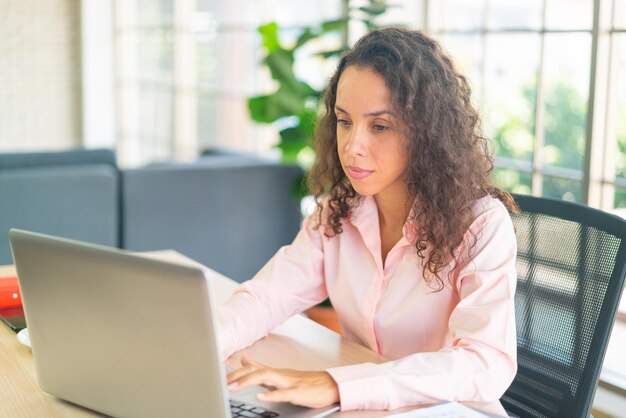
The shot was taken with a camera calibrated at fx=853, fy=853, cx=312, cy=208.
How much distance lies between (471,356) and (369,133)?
0.41m

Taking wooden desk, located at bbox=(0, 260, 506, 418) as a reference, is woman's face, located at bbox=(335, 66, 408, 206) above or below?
above

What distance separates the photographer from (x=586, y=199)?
9.07 ft

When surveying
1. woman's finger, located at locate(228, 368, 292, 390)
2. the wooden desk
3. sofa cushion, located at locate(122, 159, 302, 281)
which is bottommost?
sofa cushion, located at locate(122, 159, 302, 281)

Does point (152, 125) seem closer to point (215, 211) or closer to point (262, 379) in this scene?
point (215, 211)

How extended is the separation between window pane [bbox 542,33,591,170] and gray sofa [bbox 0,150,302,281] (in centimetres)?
138

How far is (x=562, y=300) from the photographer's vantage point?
1403mm

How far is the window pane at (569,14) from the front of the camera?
2.76m

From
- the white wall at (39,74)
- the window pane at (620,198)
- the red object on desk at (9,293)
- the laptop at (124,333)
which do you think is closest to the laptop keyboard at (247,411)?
the laptop at (124,333)

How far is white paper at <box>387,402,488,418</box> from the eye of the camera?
46.1 inches

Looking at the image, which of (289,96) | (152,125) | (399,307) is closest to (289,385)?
(399,307)

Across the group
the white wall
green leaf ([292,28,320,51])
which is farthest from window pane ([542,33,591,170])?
the white wall

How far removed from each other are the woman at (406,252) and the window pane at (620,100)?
1306mm

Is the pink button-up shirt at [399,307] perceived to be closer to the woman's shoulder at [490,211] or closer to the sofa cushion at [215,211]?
the woman's shoulder at [490,211]

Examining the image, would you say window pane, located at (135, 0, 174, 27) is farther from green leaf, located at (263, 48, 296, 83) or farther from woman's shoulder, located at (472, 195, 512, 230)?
woman's shoulder, located at (472, 195, 512, 230)
